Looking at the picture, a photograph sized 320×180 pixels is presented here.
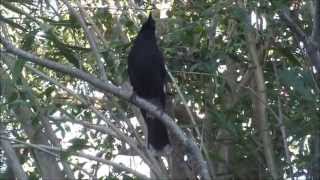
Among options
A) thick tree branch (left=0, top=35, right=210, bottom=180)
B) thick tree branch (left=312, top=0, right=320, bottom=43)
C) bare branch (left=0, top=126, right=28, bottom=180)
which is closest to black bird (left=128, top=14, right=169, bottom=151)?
bare branch (left=0, top=126, right=28, bottom=180)

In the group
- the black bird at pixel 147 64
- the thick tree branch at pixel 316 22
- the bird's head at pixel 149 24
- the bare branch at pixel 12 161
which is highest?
the thick tree branch at pixel 316 22

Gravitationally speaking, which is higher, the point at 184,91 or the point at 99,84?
the point at 99,84

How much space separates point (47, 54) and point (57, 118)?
26.4 inches

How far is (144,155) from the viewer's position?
3.32 metres

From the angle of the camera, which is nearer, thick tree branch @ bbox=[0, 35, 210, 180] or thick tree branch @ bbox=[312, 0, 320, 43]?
thick tree branch @ bbox=[312, 0, 320, 43]

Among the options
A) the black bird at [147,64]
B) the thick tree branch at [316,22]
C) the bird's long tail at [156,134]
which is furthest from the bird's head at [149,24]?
the thick tree branch at [316,22]

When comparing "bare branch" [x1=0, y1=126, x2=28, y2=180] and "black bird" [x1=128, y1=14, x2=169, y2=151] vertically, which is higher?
"black bird" [x1=128, y1=14, x2=169, y2=151]

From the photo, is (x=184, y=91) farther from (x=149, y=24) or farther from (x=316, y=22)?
(x=316, y=22)

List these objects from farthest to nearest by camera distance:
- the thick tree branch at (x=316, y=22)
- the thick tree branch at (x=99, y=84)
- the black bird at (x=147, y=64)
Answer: the black bird at (x=147, y=64) < the thick tree branch at (x=99, y=84) < the thick tree branch at (x=316, y=22)

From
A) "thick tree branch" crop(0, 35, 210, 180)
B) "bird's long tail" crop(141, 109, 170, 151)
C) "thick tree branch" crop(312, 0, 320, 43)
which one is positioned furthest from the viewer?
"bird's long tail" crop(141, 109, 170, 151)

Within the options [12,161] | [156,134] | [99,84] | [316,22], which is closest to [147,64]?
[156,134]

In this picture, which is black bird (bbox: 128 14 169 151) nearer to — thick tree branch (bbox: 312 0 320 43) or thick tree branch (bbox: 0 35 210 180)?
thick tree branch (bbox: 0 35 210 180)

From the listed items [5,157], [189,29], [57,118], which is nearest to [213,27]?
[189,29]

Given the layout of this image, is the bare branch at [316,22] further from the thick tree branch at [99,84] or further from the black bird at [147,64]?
the black bird at [147,64]
